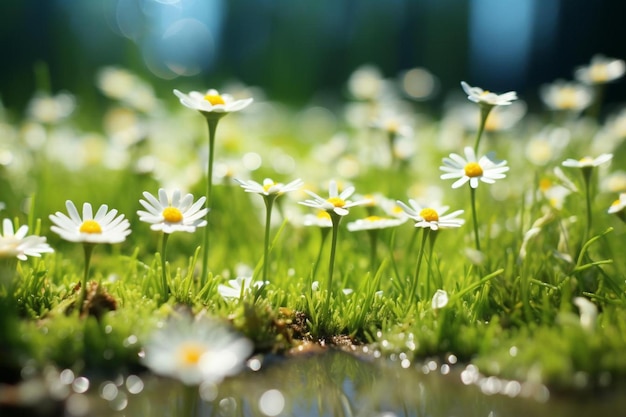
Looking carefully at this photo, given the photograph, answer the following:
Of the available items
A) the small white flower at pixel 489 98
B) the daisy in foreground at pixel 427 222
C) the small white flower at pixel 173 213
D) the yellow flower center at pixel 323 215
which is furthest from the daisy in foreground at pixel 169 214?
the small white flower at pixel 489 98

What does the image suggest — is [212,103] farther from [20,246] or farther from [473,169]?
[473,169]

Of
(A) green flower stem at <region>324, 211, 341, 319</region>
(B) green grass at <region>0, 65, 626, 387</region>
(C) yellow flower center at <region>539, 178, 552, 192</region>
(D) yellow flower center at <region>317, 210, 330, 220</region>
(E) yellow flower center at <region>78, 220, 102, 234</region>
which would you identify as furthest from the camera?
(C) yellow flower center at <region>539, 178, 552, 192</region>

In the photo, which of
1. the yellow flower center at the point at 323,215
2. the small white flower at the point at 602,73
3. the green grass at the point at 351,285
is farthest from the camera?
the small white flower at the point at 602,73

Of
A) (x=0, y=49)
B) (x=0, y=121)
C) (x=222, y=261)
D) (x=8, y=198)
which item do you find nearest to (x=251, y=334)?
(x=222, y=261)

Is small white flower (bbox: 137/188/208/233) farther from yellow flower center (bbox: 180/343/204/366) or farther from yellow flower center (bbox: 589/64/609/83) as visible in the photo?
yellow flower center (bbox: 589/64/609/83)

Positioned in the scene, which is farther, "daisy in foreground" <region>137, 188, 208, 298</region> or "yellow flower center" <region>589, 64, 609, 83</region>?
"yellow flower center" <region>589, 64, 609, 83</region>

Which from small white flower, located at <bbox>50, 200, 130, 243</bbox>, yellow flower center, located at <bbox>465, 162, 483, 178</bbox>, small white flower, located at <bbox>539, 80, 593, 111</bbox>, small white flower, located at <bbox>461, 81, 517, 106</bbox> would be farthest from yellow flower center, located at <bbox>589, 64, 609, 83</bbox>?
small white flower, located at <bbox>50, 200, 130, 243</bbox>

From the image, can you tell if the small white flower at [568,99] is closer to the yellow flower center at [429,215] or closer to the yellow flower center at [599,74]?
the yellow flower center at [599,74]
